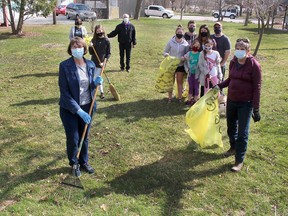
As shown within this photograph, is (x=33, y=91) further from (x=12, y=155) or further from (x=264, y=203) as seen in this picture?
(x=264, y=203)

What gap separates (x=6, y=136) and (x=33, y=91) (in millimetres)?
2967

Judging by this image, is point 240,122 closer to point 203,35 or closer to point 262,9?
point 203,35

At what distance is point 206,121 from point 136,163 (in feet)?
4.21

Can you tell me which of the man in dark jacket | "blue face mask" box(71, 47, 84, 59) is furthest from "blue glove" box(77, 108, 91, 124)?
the man in dark jacket

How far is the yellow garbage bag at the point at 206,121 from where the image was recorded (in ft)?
17.6

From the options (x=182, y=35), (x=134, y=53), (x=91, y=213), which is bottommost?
(x=91, y=213)

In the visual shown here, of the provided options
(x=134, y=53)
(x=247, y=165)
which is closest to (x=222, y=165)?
(x=247, y=165)

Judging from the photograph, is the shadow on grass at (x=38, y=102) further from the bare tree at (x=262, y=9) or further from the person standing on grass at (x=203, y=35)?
the bare tree at (x=262, y=9)

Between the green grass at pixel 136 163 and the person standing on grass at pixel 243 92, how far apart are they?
0.52 meters

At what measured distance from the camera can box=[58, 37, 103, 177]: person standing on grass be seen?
4.20 meters

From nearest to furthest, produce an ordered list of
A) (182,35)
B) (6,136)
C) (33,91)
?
(6,136), (182,35), (33,91)

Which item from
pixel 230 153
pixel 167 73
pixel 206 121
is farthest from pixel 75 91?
pixel 167 73

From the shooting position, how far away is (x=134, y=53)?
570 inches

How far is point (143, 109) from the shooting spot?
7.57 meters
